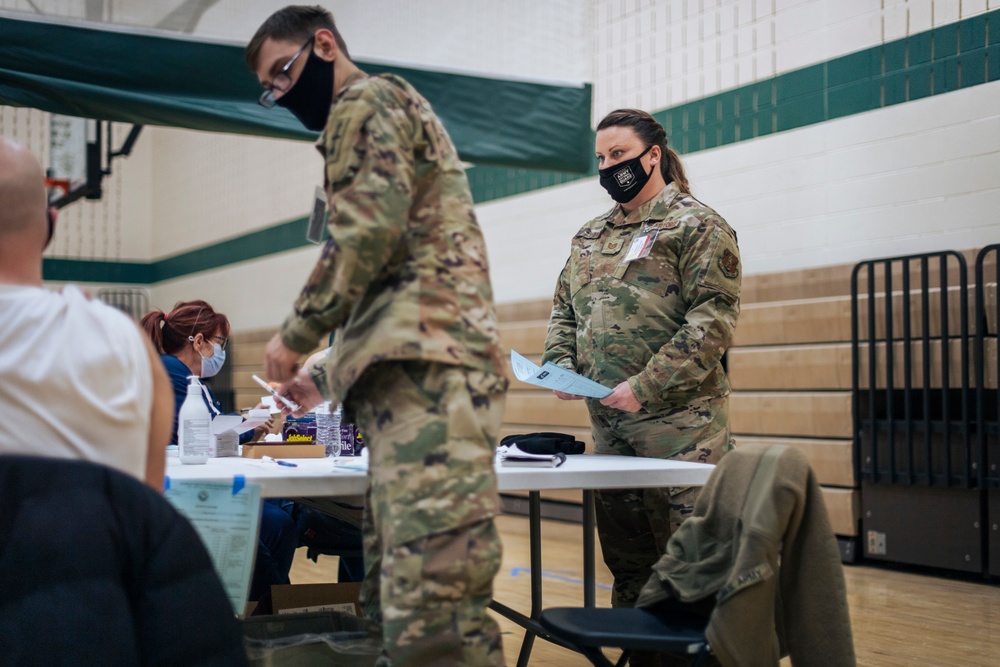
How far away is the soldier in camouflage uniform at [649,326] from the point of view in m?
2.46

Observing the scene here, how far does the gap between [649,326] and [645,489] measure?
432 mm

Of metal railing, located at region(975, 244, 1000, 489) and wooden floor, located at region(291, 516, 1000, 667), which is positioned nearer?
wooden floor, located at region(291, 516, 1000, 667)

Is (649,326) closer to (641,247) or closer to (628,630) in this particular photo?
(641,247)

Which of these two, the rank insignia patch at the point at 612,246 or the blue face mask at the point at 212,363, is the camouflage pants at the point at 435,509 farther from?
the blue face mask at the point at 212,363

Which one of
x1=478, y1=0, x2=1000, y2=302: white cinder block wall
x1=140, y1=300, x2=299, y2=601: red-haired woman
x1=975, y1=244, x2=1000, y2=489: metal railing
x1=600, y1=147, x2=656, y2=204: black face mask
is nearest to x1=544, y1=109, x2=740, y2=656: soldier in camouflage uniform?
x1=600, y1=147, x2=656, y2=204: black face mask

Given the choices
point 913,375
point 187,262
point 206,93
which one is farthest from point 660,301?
point 187,262

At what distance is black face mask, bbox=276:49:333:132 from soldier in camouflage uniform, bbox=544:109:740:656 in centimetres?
107

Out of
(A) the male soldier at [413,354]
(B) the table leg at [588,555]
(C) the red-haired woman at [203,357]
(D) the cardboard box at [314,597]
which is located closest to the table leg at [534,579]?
(B) the table leg at [588,555]

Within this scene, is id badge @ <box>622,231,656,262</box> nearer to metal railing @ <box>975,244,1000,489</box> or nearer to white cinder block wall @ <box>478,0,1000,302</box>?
metal railing @ <box>975,244,1000,489</box>

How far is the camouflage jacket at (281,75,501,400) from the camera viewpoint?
1553mm

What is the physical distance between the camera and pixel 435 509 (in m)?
1.53

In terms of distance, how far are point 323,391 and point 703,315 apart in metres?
1.04

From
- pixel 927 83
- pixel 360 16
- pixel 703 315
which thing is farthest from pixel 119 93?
pixel 927 83

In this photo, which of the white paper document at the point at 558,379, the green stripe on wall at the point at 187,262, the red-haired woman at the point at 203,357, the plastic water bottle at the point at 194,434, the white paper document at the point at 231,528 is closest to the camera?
the white paper document at the point at 231,528
